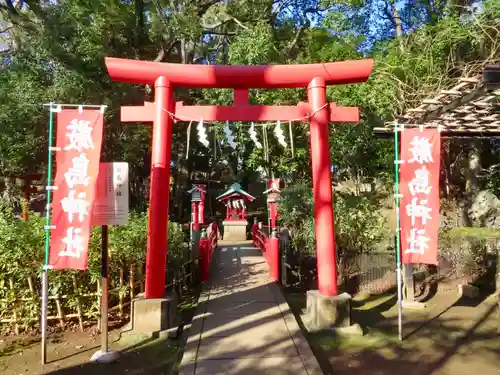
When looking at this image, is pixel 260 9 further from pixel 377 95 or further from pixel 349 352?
pixel 349 352

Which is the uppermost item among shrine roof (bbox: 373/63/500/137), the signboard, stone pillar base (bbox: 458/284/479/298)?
shrine roof (bbox: 373/63/500/137)

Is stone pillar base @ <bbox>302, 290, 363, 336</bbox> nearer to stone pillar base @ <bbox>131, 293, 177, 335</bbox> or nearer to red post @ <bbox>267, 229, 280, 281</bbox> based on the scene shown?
stone pillar base @ <bbox>131, 293, 177, 335</bbox>

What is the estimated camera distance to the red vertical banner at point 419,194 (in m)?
5.75

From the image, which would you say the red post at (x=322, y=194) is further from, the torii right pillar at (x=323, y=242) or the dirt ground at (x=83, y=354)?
the dirt ground at (x=83, y=354)

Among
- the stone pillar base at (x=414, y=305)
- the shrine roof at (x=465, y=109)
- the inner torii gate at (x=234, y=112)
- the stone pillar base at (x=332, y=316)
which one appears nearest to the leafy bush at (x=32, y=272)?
the inner torii gate at (x=234, y=112)

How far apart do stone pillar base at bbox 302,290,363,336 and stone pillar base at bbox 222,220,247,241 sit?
14.2 m

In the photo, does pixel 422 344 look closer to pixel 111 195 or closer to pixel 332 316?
pixel 332 316

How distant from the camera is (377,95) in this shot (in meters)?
10.3

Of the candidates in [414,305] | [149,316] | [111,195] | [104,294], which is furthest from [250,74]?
[414,305]

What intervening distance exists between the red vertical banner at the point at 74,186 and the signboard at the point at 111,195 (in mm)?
107

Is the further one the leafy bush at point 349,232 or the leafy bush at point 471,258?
the leafy bush at point 349,232

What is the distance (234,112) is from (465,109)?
3.86m

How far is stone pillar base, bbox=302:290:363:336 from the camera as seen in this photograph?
583 centimetres

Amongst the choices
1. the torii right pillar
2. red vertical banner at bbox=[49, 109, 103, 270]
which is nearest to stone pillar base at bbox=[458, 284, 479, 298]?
the torii right pillar
